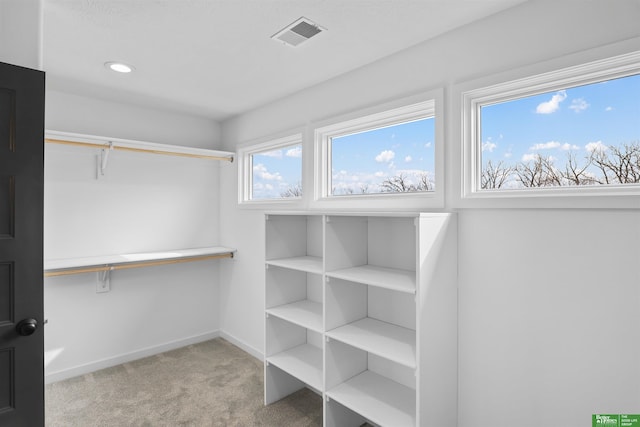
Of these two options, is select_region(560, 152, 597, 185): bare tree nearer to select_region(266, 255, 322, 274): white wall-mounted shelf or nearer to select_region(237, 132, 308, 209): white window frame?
select_region(266, 255, 322, 274): white wall-mounted shelf

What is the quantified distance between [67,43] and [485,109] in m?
2.45

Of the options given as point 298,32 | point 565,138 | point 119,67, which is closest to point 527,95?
point 565,138

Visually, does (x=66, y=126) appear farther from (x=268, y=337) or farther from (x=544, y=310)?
(x=544, y=310)

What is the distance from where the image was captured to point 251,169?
11.7ft

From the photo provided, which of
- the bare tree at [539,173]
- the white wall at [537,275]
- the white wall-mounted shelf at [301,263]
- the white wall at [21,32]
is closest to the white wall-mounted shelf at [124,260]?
the white wall-mounted shelf at [301,263]

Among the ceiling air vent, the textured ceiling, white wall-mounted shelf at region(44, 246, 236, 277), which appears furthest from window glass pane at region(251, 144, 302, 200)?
the ceiling air vent

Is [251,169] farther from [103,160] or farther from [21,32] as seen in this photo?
[21,32]

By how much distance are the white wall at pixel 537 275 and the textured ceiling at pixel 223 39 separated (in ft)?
0.61

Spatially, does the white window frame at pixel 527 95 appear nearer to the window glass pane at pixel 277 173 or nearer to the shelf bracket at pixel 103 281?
the window glass pane at pixel 277 173

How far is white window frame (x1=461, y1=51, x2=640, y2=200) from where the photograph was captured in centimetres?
144

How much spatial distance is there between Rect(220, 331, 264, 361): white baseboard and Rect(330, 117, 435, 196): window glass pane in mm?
1745

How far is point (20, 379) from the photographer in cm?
138

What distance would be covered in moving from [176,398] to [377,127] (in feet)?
8.18

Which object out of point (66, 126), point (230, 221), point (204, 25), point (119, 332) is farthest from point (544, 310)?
Result: point (66, 126)
